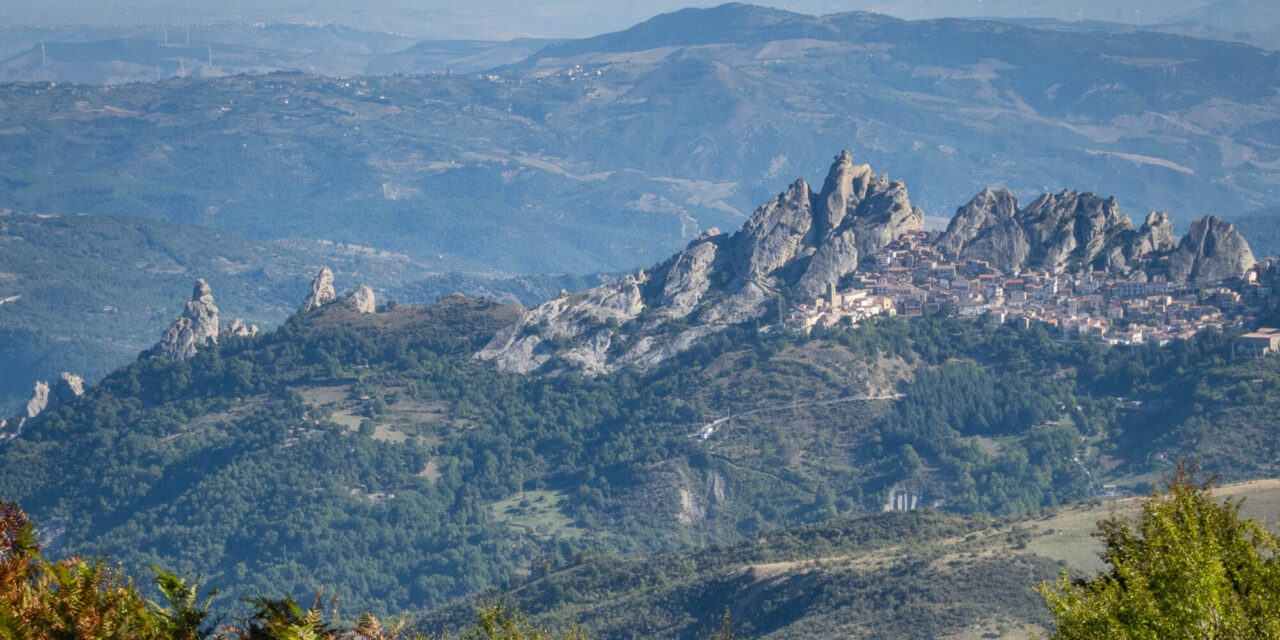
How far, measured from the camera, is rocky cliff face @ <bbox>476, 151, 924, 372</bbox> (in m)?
138

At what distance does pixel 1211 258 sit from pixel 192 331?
259ft

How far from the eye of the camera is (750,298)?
450 ft

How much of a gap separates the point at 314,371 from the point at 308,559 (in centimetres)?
2628

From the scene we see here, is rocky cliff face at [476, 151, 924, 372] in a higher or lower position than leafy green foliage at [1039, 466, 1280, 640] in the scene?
lower

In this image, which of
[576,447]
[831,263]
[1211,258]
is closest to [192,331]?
[576,447]

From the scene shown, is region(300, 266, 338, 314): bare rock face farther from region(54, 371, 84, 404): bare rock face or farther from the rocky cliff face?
the rocky cliff face

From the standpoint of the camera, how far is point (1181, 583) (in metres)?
26.8

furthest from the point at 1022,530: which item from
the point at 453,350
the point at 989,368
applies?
the point at 453,350

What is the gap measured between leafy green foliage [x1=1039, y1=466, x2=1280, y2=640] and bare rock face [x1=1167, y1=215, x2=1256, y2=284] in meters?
102

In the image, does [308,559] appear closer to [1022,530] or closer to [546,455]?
[546,455]

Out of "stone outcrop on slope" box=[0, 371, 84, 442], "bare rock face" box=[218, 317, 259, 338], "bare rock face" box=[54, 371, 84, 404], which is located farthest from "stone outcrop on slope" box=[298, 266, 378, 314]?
"stone outcrop on slope" box=[0, 371, 84, 442]

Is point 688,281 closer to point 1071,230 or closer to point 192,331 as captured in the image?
point 1071,230

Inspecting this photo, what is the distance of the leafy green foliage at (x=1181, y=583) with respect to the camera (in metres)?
26.3

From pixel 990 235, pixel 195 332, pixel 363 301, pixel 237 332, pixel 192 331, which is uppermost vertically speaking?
pixel 990 235
